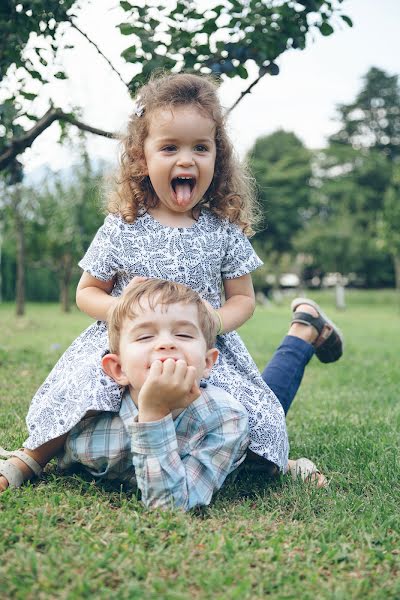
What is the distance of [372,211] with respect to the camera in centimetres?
3503

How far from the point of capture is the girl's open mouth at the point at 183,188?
103 inches

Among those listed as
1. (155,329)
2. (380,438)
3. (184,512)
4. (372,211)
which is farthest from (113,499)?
(372,211)

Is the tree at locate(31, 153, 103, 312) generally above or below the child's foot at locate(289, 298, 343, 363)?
above

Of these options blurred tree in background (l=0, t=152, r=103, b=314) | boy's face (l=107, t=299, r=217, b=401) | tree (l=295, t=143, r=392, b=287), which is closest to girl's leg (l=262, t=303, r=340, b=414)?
boy's face (l=107, t=299, r=217, b=401)

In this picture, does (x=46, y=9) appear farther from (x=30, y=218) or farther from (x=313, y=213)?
(x=313, y=213)

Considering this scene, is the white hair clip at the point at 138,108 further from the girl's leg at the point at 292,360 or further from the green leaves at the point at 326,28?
the green leaves at the point at 326,28

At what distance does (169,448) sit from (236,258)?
3.10ft

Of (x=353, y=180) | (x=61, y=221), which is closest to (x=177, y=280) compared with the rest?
(x=61, y=221)

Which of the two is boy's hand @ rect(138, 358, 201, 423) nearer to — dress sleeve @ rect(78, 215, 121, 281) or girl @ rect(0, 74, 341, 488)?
girl @ rect(0, 74, 341, 488)

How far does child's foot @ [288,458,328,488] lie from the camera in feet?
8.00

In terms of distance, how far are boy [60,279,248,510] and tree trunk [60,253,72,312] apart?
16.0 metres

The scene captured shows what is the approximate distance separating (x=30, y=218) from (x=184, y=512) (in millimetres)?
16859

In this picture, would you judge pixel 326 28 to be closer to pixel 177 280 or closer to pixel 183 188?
pixel 183 188

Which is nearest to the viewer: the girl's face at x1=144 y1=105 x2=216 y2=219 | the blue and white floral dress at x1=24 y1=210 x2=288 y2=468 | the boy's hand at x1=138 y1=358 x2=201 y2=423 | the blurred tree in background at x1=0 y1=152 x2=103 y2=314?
the boy's hand at x1=138 y1=358 x2=201 y2=423
